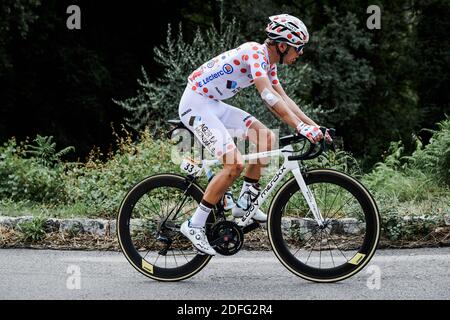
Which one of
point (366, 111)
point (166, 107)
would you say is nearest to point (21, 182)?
point (166, 107)

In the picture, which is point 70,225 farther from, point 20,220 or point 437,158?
point 437,158

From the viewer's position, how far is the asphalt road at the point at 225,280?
556 cm

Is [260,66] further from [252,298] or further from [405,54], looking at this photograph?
[405,54]

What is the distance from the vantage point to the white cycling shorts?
5836mm

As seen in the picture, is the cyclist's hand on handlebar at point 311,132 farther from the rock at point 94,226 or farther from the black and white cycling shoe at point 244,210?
the rock at point 94,226

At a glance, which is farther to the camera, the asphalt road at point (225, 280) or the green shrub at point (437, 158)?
the green shrub at point (437, 158)

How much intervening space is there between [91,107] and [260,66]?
17.8m

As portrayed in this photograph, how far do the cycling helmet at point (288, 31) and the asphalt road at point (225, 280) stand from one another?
1.75 m

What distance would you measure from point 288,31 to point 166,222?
172 centimetres
